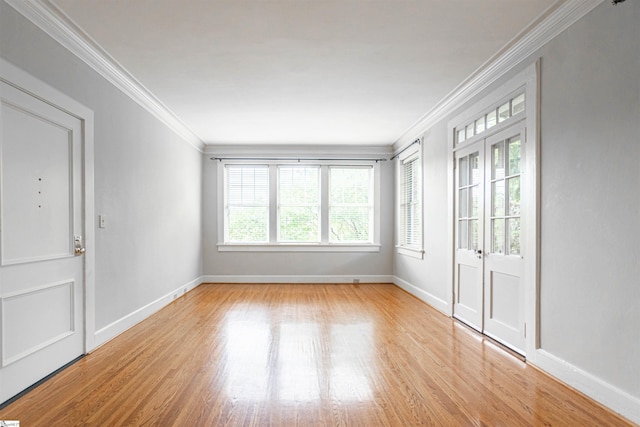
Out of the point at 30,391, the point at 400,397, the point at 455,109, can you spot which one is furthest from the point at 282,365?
the point at 455,109

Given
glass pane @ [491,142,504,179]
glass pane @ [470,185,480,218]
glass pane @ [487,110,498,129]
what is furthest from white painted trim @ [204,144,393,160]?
glass pane @ [491,142,504,179]

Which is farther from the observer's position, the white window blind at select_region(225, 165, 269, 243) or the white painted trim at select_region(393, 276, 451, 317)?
the white window blind at select_region(225, 165, 269, 243)

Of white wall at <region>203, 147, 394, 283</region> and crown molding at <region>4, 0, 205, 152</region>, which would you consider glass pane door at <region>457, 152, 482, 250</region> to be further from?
crown molding at <region>4, 0, 205, 152</region>

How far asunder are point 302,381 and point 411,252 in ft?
14.0

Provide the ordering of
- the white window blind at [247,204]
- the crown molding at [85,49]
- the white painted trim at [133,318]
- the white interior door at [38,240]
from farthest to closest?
the white window blind at [247,204]
the white painted trim at [133,318]
the crown molding at [85,49]
the white interior door at [38,240]

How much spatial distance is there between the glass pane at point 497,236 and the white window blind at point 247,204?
483 cm

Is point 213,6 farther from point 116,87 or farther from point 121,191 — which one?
point 121,191

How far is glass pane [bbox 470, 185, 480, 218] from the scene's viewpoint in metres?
4.45

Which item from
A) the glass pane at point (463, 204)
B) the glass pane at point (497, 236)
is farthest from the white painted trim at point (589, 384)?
the glass pane at point (463, 204)

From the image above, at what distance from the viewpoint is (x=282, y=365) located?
336 cm

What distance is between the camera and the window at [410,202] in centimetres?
663

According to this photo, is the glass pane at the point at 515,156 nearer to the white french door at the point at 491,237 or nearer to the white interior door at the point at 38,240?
the white french door at the point at 491,237

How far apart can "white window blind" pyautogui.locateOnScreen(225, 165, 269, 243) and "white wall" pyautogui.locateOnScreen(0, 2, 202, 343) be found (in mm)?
1520

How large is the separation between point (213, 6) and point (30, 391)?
9.53 feet
